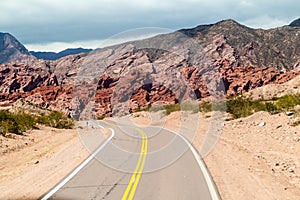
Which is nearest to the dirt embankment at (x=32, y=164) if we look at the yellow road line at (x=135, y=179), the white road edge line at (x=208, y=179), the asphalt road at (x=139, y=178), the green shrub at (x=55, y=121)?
the asphalt road at (x=139, y=178)

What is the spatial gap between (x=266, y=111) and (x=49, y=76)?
475 ft

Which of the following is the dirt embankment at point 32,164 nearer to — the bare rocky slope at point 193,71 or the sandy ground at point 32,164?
the sandy ground at point 32,164

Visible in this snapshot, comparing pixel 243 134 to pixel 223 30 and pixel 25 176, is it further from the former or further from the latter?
pixel 223 30

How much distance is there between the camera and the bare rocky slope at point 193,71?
76.2 m

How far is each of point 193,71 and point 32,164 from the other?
81.5 meters

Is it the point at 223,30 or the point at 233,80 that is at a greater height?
the point at 223,30

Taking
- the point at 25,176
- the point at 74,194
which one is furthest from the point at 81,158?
the point at 74,194

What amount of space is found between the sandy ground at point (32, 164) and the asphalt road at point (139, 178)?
0.62m

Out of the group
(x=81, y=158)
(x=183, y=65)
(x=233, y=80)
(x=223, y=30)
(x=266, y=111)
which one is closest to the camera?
(x=81, y=158)

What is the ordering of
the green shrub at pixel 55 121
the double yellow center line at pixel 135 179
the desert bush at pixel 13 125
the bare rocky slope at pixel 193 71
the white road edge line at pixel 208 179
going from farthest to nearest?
the bare rocky slope at pixel 193 71
the green shrub at pixel 55 121
the desert bush at pixel 13 125
the double yellow center line at pixel 135 179
the white road edge line at pixel 208 179

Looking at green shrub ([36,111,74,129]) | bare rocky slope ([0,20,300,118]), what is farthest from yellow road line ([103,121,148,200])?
bare rocky slope ([0,20,300,118])

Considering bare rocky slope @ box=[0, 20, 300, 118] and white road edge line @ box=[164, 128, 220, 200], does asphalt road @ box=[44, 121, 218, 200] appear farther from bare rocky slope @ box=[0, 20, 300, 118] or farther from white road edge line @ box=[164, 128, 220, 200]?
bare rocky slope @ box=[0, 20, 300, 118]

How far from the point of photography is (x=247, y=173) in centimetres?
1293

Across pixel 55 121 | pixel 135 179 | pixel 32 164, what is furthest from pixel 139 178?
pixel 55 121
